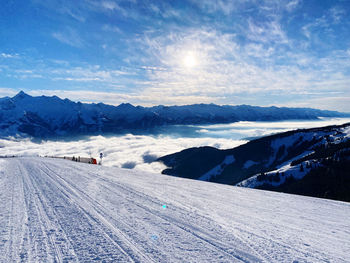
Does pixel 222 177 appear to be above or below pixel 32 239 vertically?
below

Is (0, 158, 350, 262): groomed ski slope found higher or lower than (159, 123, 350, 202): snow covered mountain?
higher

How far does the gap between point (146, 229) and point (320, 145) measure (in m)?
175

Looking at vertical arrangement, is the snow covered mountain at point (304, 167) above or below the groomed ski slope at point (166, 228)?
below

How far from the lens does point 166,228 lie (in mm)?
6094

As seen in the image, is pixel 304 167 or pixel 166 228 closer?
pixel 166 228

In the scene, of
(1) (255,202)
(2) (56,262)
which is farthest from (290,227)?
(2) (56,262)

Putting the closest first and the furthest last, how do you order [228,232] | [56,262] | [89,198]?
[56,262]
[228,232]
[89,198]

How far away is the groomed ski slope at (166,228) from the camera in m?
4.77

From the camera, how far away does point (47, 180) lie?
12891 mm

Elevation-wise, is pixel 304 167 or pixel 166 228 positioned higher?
pixel 166 228

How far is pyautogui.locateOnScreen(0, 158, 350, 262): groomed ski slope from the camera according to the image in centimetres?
477

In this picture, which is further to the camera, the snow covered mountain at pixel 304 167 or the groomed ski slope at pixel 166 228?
the snow covered mountain at pixel 304 167

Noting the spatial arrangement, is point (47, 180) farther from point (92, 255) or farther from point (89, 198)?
point (92, 255)

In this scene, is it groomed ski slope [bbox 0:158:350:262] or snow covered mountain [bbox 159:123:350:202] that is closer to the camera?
groomed ski slope [bbox 0:158:350:262]
